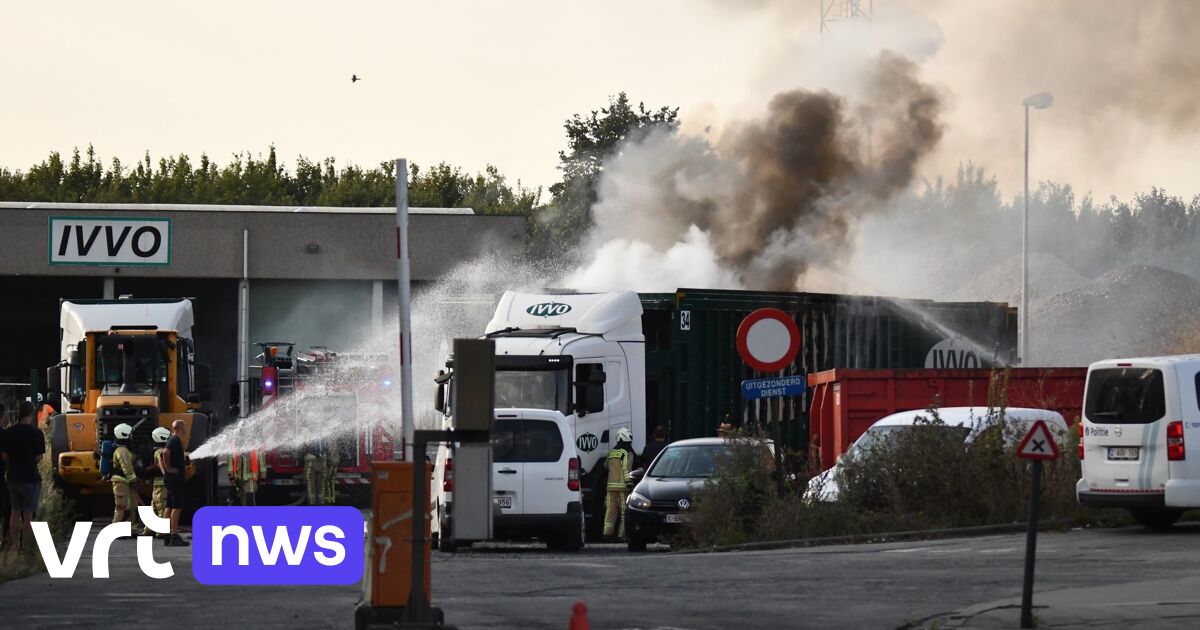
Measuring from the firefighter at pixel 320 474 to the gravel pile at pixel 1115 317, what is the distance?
46.3 meters

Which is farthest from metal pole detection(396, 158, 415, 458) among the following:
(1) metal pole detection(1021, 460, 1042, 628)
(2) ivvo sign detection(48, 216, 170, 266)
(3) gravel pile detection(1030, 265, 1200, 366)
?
(3) gravel pile detection(1030, 265, 1200, 366)

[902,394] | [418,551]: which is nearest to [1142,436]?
[902,394]

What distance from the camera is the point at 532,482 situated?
22.2 m

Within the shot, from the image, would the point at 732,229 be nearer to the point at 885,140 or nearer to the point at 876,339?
the point at 885,140

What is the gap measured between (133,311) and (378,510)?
21166mm

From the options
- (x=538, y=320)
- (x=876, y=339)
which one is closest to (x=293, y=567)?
(x=538, y=320)

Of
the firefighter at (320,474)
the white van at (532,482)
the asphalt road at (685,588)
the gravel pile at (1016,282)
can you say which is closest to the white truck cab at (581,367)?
the white van at (532,482)

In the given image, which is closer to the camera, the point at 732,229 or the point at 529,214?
the point at 732,229

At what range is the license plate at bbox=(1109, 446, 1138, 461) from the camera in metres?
20.3

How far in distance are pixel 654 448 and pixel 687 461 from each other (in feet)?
6.87

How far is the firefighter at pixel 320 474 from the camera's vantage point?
31.3 meters

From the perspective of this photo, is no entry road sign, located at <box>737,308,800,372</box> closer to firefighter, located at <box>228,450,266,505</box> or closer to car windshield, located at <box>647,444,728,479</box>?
car windshield, located at <box>647,444,728,479</box>

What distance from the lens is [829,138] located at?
42.2 m

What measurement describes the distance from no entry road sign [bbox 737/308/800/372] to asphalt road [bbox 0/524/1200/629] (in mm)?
2391
